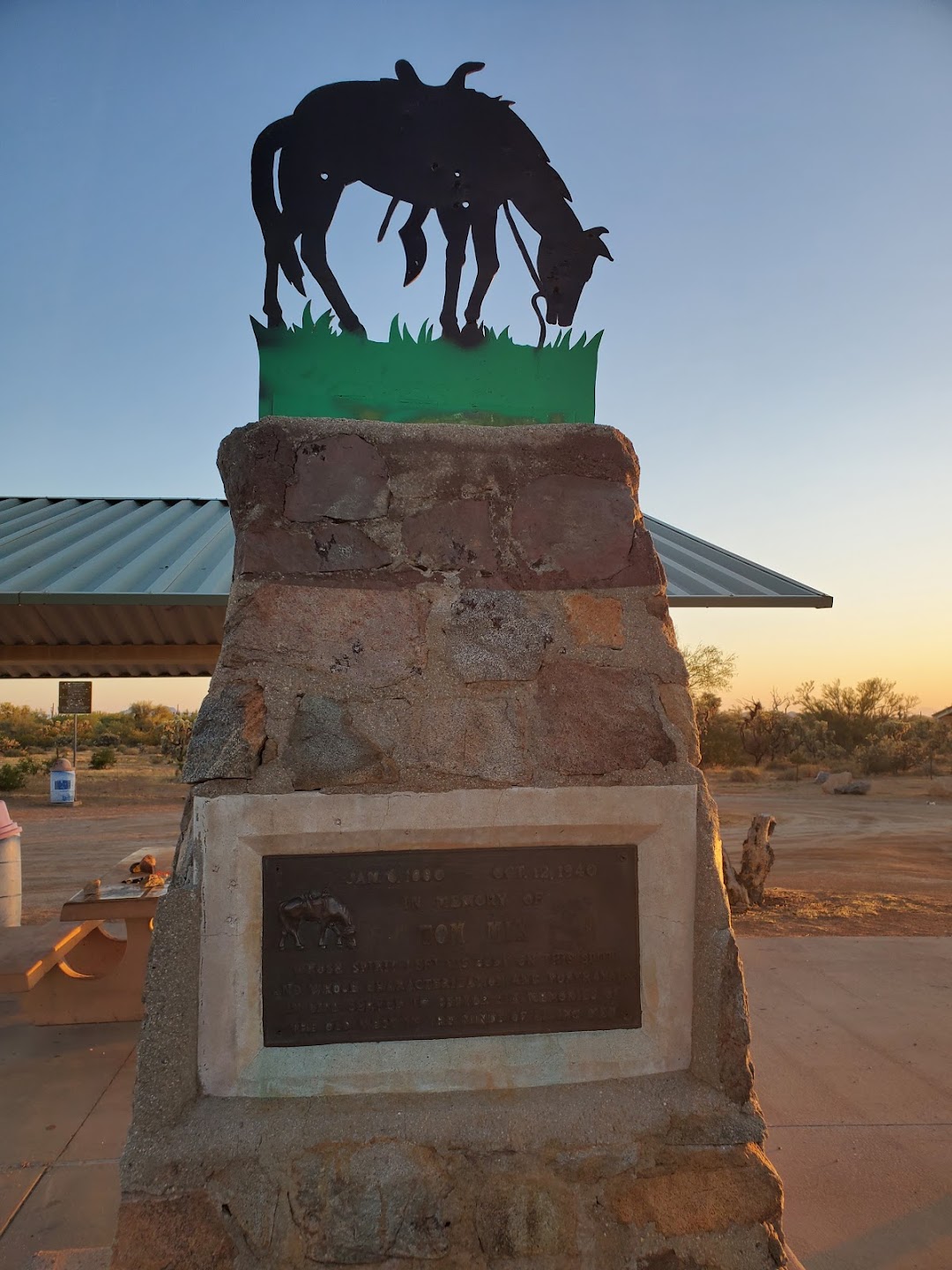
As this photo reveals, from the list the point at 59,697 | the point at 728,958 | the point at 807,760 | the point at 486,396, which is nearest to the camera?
the point at 728,958

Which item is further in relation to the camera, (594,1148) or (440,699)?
(440,699)

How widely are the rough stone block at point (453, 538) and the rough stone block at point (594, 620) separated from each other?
0.75ft

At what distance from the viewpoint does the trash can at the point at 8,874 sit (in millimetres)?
5539

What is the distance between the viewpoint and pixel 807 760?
82.1ft

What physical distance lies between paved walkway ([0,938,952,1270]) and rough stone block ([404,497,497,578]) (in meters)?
1.99

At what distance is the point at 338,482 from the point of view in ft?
6.75

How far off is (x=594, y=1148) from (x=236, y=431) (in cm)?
189

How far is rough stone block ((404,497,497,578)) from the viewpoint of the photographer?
2055mm

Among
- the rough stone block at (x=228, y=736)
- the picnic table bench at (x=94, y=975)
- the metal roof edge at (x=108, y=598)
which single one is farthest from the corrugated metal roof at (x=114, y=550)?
the rough stone block at (x=228, y=736)

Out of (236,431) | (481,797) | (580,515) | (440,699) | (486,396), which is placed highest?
(486,396)

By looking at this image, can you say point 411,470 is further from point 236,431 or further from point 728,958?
point 728,958

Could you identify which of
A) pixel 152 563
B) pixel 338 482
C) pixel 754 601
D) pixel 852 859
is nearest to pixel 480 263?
pixel 338 482

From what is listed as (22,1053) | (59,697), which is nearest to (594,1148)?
(22,1053)

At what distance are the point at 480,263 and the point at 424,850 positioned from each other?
1741 mm
